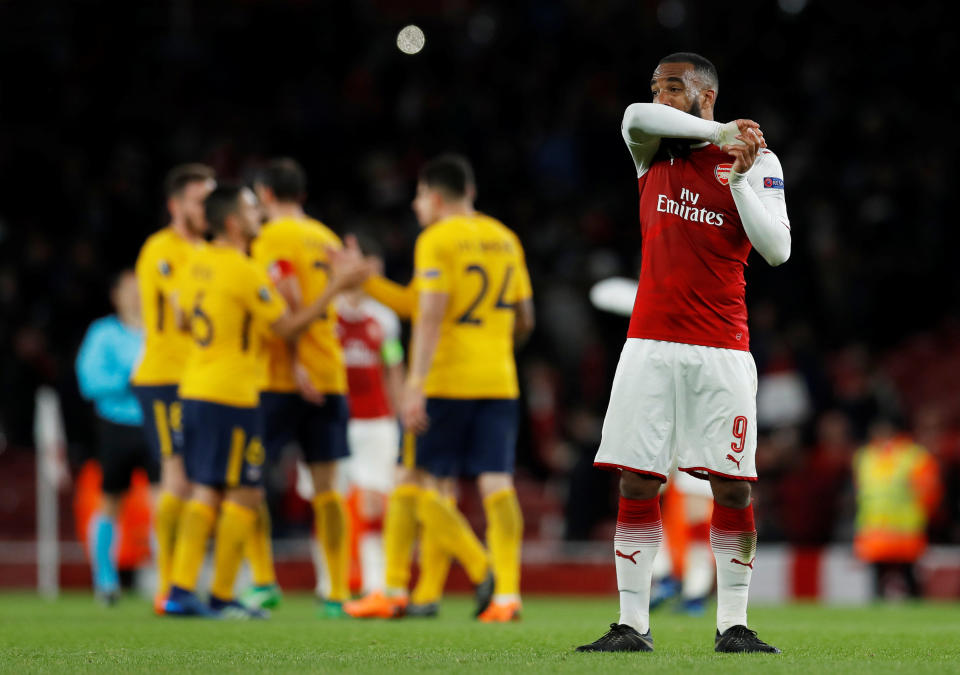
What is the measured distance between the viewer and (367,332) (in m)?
10.8

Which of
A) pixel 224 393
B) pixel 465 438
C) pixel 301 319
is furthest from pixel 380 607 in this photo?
pixel 301 319

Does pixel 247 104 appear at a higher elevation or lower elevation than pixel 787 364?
higher

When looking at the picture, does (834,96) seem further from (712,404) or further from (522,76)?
(712,404)

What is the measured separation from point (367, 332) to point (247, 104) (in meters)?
11.0

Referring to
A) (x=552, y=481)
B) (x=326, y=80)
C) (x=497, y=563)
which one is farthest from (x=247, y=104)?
(x=497, y=563)

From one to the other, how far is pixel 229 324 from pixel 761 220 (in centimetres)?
364

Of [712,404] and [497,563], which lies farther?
[497,563]

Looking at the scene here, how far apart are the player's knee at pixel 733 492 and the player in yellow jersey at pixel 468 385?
2502 millimetres

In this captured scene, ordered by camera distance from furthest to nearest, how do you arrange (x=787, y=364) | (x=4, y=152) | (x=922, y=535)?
1. (x=4, y=152)
2. (x=787, y=364)
3. (x=922, y=535)

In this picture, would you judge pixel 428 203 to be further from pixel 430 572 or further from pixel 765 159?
Result: pixel 765 159

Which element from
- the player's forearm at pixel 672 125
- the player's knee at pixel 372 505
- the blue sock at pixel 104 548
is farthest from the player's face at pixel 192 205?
the player's forearm at pixel 672 125

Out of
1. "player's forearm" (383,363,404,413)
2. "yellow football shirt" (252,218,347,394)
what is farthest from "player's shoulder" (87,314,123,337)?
"yellow football shirt" (252,218,347,394)

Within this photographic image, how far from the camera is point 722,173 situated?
17.9 ft

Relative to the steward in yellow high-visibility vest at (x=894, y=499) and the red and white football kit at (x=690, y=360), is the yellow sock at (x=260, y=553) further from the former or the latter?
the steward in yellow high-visibility vest at (x=894, y=499)
